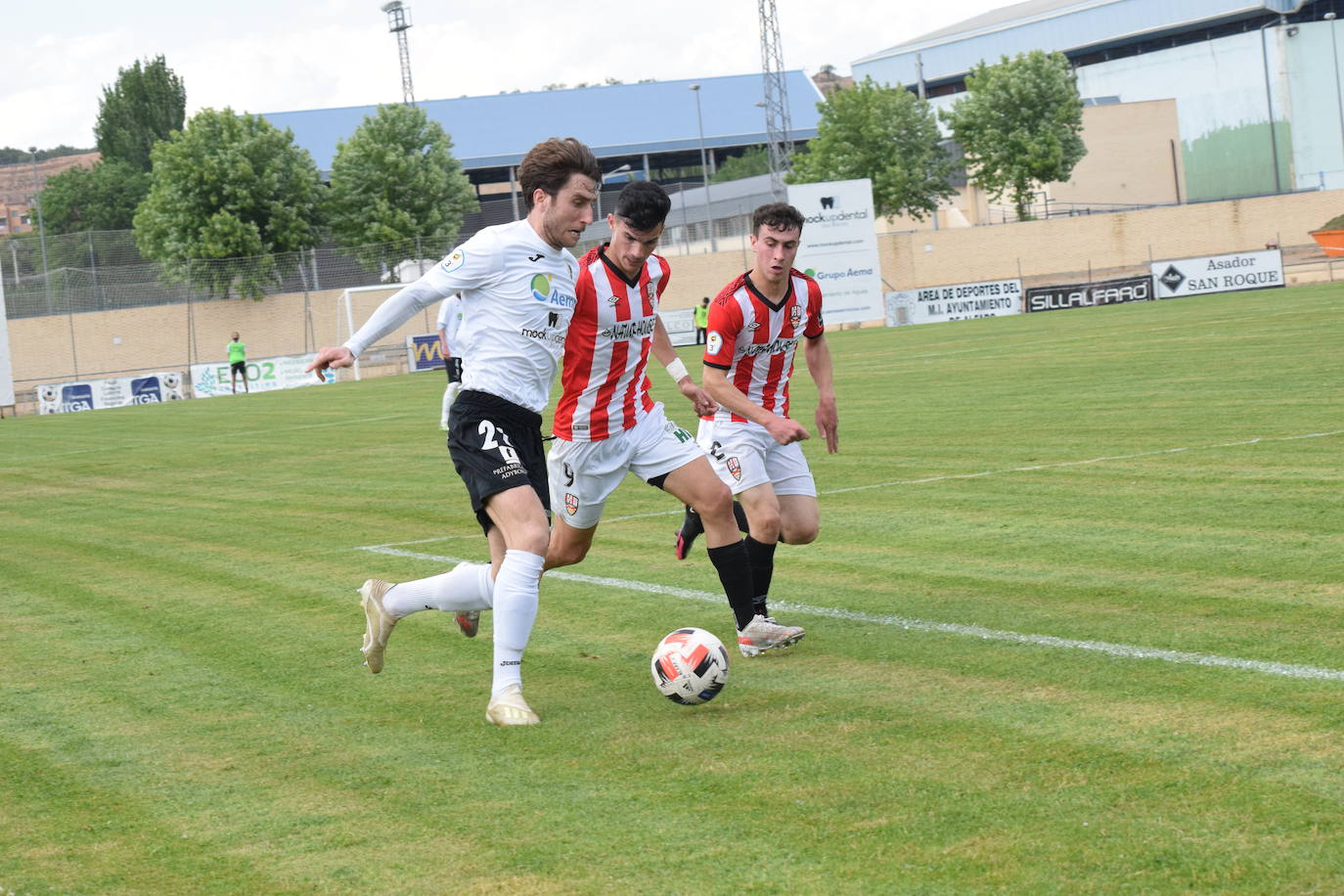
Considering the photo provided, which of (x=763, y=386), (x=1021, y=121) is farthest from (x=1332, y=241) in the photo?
(x=763, y=386)

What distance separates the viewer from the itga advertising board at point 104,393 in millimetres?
43062

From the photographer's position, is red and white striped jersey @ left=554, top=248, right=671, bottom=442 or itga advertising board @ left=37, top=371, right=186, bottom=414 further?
itga advertising board @ left=37, top=371, right=186, bottom=414

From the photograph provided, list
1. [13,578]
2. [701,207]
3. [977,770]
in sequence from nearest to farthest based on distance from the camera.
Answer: [977,770] → [13,578] → [701,207]

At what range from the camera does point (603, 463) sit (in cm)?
654

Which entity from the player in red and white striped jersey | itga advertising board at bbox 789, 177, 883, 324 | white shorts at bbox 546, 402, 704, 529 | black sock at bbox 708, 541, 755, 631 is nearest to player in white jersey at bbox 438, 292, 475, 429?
the player in red and white striped jersey

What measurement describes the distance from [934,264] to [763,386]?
56.0 meters

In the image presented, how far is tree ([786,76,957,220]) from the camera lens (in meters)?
66.9

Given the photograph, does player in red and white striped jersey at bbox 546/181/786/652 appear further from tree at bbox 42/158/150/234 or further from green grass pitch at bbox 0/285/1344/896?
tree at bbox 42/158/150/234

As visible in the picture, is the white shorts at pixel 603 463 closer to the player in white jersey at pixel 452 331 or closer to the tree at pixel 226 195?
the player in white jersey at pixel 452 331

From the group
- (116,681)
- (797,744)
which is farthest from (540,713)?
(116,681)

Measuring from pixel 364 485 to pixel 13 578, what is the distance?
5.19 m

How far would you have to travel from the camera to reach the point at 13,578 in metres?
10.8

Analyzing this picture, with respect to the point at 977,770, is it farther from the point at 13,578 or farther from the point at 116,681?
the point at 13,578

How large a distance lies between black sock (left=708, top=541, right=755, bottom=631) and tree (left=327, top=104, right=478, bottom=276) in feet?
181
